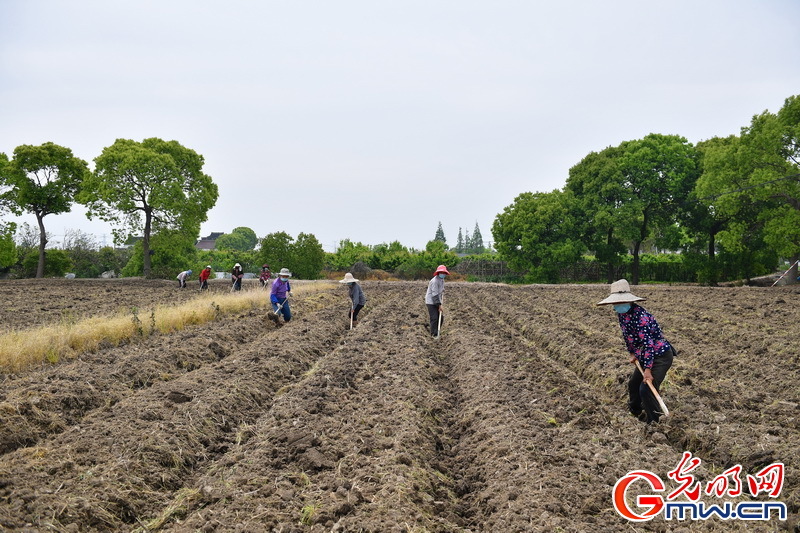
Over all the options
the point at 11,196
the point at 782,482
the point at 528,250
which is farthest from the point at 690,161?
the point at 11,196

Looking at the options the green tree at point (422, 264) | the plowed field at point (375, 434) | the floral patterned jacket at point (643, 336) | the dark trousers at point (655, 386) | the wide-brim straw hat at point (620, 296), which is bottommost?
the plowed field at point (375, 434)

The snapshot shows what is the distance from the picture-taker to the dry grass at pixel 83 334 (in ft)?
32.6

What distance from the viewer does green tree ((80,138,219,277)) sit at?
40.8 metres

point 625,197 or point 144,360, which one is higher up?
point 625,197

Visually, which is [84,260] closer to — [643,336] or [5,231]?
[5,231]

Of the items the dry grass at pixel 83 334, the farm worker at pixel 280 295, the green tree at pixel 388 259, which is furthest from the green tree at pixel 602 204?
the dry grass at pixel 83 334

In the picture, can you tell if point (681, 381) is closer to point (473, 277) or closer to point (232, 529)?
point (232, 529)

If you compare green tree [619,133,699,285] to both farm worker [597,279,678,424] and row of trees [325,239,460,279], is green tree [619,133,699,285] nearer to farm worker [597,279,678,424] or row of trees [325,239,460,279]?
Result: row of trees [325,239,460,279]

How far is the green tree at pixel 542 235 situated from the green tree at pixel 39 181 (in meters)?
35.8

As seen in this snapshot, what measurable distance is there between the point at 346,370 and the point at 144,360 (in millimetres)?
3915

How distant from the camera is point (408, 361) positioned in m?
10.6

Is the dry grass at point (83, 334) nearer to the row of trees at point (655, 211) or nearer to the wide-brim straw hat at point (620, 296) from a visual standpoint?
the wide-brim straw hat at point (620, 296)

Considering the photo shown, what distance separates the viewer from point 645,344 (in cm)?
698

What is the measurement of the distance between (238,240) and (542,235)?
90153mm
